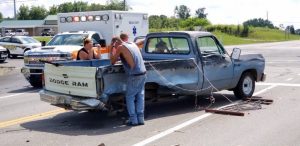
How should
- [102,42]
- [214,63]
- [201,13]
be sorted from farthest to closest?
→ [201,13], [102,42], [214,63]

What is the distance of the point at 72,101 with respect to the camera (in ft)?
27.8

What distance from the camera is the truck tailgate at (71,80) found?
328 inches

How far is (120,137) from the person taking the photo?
7.57m

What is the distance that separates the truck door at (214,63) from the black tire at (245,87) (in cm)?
48

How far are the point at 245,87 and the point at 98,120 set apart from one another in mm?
3993

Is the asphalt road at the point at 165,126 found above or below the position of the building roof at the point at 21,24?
below

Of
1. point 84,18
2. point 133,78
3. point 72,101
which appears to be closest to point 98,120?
point 72,101

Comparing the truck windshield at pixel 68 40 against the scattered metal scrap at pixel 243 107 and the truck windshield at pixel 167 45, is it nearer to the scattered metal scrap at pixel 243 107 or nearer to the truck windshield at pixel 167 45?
the truck windshield at pixel 167 45

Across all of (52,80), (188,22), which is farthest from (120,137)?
(188,22)

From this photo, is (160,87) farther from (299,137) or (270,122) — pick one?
(299,137)

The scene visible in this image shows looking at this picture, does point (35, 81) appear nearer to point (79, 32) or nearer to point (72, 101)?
point (79, 32)

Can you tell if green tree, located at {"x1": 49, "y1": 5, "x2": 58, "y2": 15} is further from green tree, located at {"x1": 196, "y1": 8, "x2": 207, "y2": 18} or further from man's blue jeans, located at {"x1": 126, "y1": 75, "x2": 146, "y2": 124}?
man's blue jeans, located at {"x1": 126, "y1": 75, "x2": 146, "y2": 124}

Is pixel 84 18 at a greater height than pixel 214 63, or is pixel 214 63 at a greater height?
pixel 84 18

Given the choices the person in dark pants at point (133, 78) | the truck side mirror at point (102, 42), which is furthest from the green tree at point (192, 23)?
the person in dark pants at point (133, 78)
